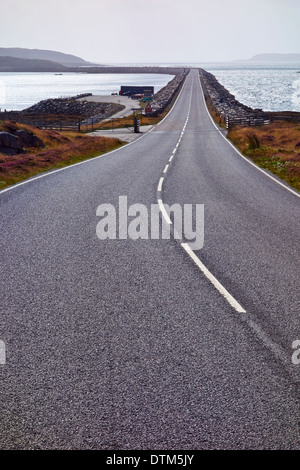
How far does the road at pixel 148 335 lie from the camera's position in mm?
3960

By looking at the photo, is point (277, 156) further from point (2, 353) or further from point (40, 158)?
point (2, 353)

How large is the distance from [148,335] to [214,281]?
210 cm

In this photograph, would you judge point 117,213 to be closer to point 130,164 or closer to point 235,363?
point 235,363

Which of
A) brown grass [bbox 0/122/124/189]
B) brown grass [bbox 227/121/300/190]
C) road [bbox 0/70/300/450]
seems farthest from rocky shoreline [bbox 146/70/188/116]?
road [bbox 0/70/300/450]

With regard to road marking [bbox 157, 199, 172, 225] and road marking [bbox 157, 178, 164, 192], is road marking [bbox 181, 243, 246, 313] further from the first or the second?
road marking [bbox 157, 178, 164, 192]

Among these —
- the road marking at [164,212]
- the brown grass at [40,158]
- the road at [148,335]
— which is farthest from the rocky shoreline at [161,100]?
the road at [148,335]

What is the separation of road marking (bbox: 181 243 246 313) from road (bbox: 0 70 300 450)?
33 millimetres

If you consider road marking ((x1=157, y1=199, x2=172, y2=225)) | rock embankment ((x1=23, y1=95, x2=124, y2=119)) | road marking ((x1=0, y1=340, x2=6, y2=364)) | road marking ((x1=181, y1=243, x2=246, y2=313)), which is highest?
rock embankment ((x1=23, y1=95, x2=124, y2=119))

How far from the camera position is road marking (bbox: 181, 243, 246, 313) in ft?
20.9

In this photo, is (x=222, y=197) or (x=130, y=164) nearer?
(x=222, y=197)

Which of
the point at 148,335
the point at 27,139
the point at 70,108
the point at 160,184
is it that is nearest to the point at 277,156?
the point at 160,184
